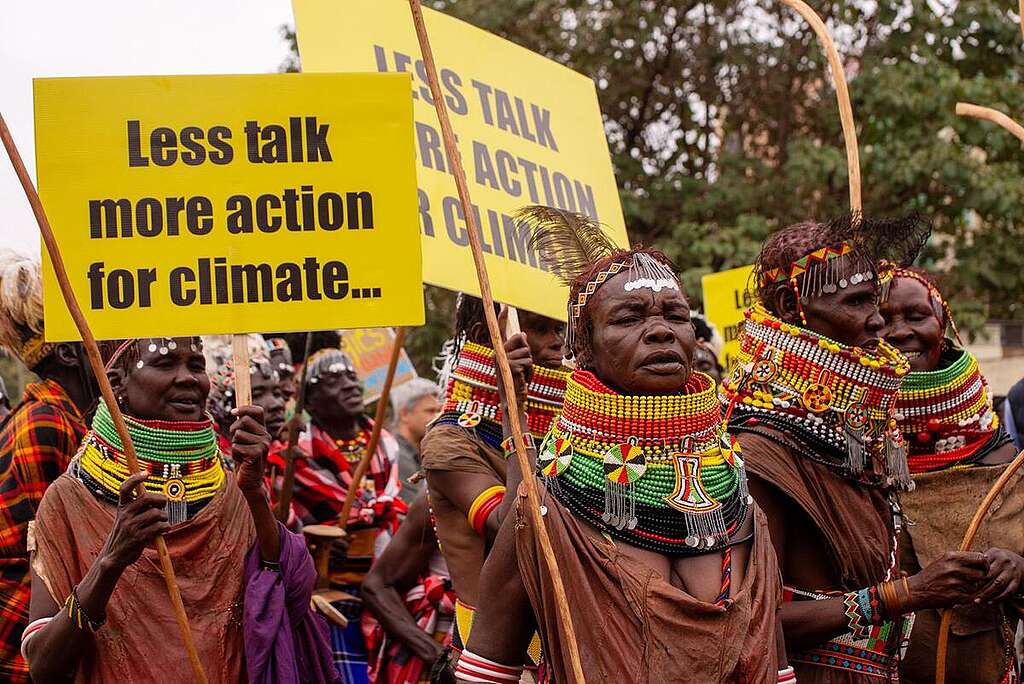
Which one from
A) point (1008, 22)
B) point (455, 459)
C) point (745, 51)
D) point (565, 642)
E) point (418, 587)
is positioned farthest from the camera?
point (745, 51)

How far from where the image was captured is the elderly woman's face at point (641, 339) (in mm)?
3645

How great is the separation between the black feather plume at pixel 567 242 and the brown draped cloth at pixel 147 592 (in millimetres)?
1435

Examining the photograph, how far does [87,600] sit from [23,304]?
1.60m

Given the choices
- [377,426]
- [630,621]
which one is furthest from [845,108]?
[630,621]

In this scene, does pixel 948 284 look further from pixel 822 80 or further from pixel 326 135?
pixel 326 135

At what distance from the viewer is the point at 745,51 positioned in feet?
49.8

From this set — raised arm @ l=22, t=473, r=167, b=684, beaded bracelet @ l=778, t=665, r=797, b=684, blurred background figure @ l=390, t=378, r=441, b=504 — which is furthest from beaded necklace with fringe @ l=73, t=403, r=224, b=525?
blurred background figure @ l=390, t=378, r=441, b=504

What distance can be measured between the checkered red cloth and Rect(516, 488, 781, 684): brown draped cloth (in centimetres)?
228

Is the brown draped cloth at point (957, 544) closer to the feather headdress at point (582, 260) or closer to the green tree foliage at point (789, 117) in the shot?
the feather headdress at point (582, 260)

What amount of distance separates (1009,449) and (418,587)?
8.37ft

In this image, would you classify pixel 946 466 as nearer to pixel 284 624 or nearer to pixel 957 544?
pixel 957 544

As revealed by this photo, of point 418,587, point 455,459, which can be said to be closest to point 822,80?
point 418,587

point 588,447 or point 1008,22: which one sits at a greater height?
point 1008,22

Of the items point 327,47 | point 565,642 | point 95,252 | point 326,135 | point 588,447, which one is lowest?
point 565,642
